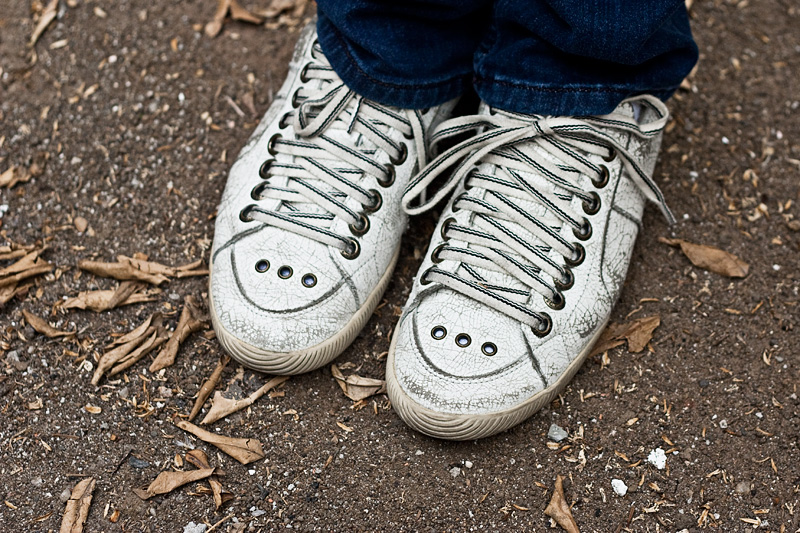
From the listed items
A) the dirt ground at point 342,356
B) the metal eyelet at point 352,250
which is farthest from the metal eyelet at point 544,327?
the metal eyelet at point 352,250

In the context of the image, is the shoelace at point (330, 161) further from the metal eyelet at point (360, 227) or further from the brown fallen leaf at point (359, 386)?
the brown fallen leaf at point (359, 386)

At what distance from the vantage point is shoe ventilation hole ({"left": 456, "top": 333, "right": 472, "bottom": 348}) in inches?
71.1

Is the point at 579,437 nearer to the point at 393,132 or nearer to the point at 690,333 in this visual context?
the point at 690,333

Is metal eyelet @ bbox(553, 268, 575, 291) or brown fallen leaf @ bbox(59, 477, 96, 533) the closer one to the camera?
brown fallen leaf @ bbox(59, 477, 96, 533)

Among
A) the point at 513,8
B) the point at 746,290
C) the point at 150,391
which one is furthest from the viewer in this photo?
the point at 746,290

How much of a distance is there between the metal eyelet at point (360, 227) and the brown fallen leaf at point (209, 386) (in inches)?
19.3

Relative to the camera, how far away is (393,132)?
2066 millimetres

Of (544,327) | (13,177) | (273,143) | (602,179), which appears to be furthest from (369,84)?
(13,177)

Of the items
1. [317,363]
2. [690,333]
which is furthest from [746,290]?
[317,363]

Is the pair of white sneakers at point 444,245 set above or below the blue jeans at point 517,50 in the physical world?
below

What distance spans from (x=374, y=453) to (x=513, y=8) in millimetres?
1162

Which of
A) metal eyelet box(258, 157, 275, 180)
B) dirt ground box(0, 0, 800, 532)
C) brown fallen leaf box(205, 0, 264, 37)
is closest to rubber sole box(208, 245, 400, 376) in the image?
dirt ground box(0, 0, 800, 532)

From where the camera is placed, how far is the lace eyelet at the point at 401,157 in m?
2.07

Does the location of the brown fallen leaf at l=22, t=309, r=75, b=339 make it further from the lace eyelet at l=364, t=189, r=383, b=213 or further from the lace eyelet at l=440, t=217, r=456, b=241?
the lace eyelet at l=440, t=217, r=456, b=241
